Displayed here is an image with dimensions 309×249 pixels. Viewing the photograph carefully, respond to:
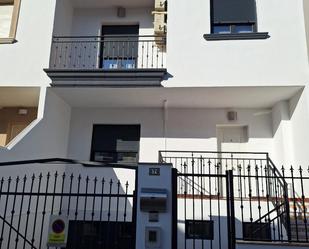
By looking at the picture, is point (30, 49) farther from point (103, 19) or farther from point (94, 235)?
point (94, 235)

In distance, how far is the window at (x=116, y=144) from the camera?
Result: 9.51m

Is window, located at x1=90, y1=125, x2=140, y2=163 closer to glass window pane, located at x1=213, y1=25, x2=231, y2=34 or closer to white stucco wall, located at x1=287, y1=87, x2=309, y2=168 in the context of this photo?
glass window pane, located at x1=213, y1=25, x2=231, y2=34

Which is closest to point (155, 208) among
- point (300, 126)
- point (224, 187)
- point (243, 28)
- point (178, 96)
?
point (178, 96)

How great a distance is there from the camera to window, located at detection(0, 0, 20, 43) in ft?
28.0

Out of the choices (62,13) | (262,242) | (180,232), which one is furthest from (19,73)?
(262,242)

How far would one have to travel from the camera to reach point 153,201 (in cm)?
456

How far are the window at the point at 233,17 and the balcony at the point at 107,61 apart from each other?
5.06 feet

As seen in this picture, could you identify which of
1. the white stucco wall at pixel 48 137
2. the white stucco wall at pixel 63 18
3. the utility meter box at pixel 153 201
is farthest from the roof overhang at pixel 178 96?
the utility meter box at pixel 153 201

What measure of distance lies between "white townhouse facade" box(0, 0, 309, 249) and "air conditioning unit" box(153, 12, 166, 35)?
0.10ft

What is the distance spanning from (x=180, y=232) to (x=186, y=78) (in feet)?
12.4

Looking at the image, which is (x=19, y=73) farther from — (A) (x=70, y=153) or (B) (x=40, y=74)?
(A) (x=70, y=153)

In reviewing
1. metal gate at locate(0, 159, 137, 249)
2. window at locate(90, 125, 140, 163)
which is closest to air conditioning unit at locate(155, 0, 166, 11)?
window at locate(90, 125, 140, 163)

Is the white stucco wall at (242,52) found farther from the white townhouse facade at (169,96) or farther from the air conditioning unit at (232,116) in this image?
the air conditioning unit at (232,116)

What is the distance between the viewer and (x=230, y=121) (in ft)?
→ 30.4
